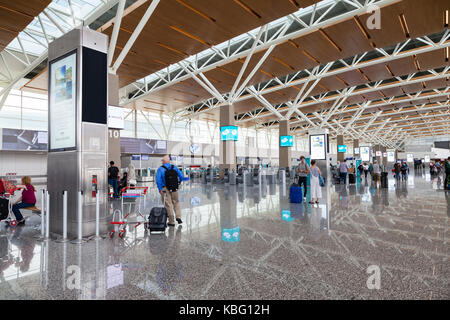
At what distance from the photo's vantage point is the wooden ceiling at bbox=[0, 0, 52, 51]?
9.60 m

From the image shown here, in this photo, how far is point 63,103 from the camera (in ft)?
19.3

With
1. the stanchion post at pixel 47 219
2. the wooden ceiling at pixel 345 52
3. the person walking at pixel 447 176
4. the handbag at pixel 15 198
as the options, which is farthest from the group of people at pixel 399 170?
the handbag at pixel 15 198

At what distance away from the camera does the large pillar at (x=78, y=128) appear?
5512 millimetres

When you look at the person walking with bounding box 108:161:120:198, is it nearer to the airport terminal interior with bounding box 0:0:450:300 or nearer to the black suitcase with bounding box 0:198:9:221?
the airport terminal interior with bounding box 0:0:450:300

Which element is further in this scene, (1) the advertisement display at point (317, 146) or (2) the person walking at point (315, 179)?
(1) the advertisement display at point (317, 146)

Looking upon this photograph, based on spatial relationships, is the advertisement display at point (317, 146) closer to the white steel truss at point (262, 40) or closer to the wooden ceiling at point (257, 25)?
the wooden ceiling at point (257, 25)

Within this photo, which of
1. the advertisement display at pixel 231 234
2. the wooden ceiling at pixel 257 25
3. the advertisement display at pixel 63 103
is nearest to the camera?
the advertisement display at pixel 231 234

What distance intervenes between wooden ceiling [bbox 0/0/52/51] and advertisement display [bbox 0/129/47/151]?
12.4 metres

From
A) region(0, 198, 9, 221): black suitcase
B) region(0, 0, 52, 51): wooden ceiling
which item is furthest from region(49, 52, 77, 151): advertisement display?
region(0, 0, 52, 51): wooden ceiling

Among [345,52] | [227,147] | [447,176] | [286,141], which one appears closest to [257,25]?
[345,52]

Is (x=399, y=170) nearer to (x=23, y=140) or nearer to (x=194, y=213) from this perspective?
(x=194, y=213)

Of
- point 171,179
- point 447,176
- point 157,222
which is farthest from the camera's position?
point 447,176

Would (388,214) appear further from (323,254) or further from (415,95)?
(415,95)

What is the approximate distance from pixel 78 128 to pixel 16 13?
8.55 m
